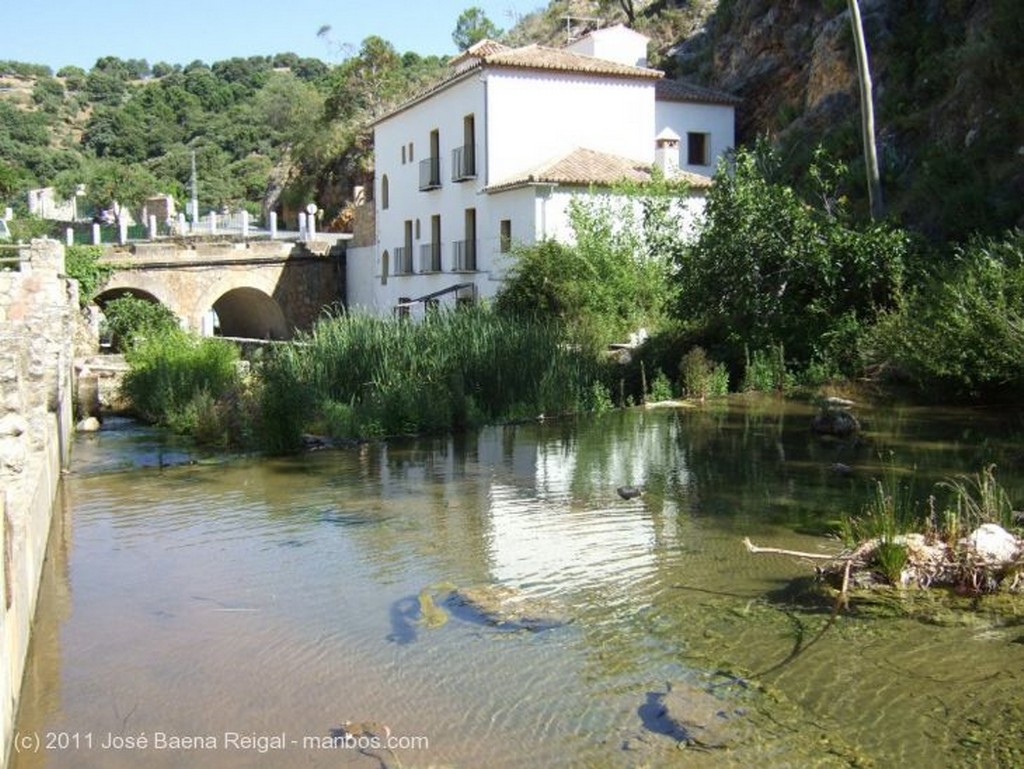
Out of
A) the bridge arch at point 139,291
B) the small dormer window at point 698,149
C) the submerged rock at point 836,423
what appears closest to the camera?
the submerged rock at point 836,423

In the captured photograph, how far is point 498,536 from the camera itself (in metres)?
8.25

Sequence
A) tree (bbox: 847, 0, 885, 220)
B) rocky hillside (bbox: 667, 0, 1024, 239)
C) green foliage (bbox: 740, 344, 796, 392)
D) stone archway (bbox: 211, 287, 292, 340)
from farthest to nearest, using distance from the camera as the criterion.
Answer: stone archway (bbox: 211, 287, 292, 340)
rocky hillside (bbox: 667, 0, 1024, 239)
tree (bbox: 847, 0, 885, 220)
green foliage (bbox: 740, 344, 796, 392)

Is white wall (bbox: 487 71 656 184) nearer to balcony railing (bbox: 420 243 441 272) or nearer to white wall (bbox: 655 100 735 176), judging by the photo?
white wall (bbox: 655 100 735 176)

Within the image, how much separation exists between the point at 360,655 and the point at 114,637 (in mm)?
1570

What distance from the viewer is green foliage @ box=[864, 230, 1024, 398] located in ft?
40.8

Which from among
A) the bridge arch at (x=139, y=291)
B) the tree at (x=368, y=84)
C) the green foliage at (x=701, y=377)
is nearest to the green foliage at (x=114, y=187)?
the tree at (x=368, y=84)

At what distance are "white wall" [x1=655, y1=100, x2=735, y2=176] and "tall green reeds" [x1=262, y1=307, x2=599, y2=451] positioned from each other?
1656 cm

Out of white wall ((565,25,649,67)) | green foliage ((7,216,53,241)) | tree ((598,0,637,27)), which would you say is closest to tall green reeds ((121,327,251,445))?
white wall ((565,25,649,67))

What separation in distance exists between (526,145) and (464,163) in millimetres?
1949

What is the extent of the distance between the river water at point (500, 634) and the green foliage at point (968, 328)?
212cm

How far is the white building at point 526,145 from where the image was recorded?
1073 inches

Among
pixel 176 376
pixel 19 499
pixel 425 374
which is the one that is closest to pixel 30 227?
pixel 176 376

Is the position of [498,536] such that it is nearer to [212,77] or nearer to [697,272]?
[697,272]

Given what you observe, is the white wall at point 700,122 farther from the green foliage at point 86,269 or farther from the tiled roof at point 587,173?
the green foliage at point 86,269
